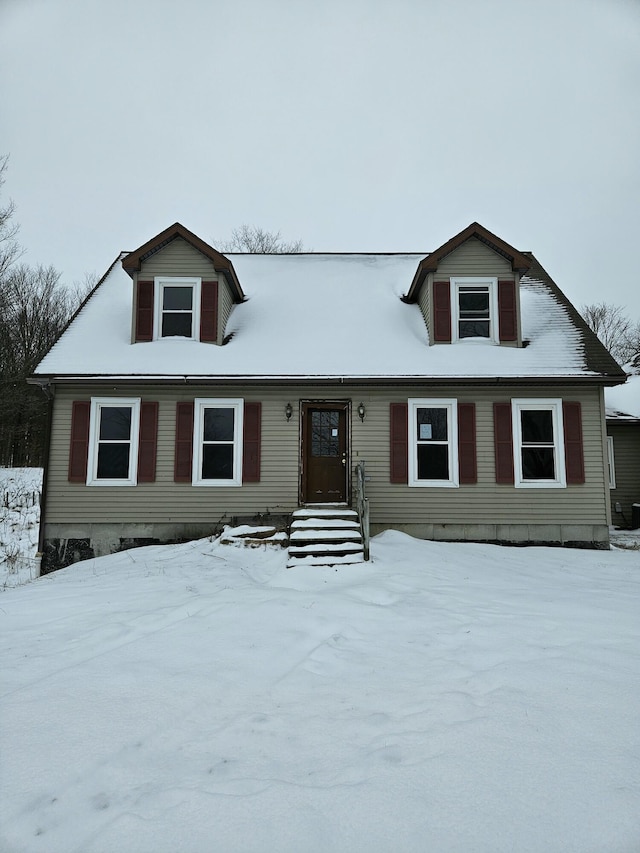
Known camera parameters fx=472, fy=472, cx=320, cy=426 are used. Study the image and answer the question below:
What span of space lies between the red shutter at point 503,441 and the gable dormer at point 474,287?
1704mm

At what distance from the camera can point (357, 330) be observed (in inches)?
457

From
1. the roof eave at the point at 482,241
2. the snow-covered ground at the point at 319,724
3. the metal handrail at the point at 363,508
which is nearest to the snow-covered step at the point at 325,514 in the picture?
the metal handrail at the point at 363,508

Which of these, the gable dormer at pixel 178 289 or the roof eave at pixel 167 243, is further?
the gable dormer at pixel 178 289

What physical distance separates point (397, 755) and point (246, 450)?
8256 mm

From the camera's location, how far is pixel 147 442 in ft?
34.6

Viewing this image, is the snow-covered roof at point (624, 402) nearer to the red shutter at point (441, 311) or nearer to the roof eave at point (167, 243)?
the red shutter at point (441, 311)

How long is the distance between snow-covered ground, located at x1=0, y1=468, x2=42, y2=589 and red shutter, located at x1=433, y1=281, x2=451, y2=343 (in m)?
10.7

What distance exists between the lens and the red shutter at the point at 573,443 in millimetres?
10516

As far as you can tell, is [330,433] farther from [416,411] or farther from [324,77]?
[324,77]

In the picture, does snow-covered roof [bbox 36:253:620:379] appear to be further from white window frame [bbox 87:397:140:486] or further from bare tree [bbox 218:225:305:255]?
bare tree [bbox 218:225:305:255]

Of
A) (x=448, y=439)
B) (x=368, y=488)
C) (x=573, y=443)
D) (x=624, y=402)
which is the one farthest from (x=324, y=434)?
(x=624, y=402)

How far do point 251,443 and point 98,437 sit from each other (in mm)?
3449

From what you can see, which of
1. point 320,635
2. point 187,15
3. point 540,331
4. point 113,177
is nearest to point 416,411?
point 540,331

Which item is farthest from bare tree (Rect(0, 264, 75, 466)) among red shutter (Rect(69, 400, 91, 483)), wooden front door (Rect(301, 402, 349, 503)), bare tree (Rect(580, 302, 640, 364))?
bare tree (Rect(580, 302, 640, 364))
